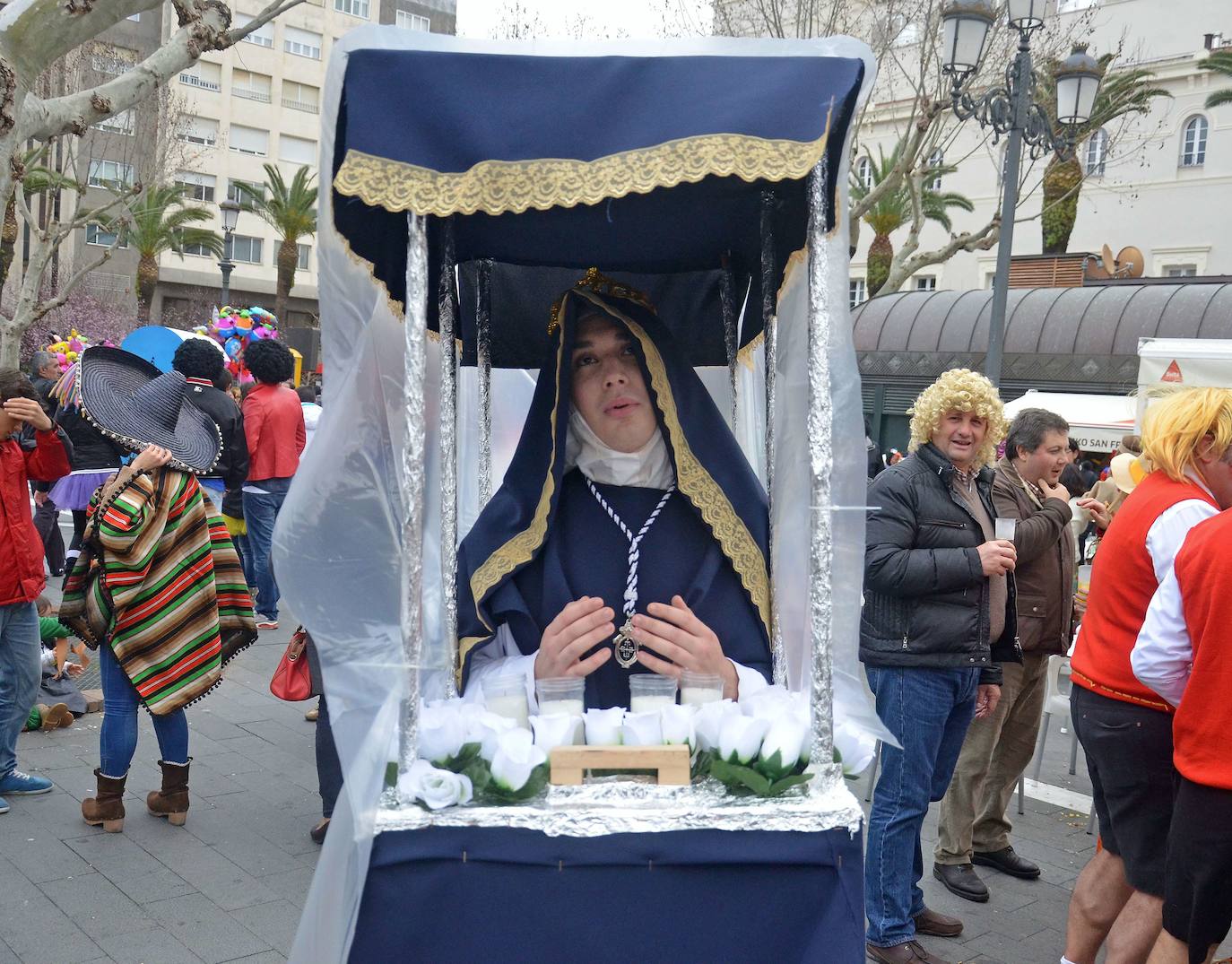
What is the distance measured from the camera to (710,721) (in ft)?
7.91

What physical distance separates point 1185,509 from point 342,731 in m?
2.32

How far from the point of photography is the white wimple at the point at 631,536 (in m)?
2.79

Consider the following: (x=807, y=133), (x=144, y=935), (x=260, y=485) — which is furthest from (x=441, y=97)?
(x=260, y=485)

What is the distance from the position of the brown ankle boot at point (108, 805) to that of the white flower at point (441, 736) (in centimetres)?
276

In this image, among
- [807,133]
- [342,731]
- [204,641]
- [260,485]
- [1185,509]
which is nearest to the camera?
[807,133]

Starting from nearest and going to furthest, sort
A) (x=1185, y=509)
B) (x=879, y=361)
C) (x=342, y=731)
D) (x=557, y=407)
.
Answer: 1. (x=342, y=731)
2. (x=557, y=407)
3. (x=1185, y=509)
4. (x=879, y=361)

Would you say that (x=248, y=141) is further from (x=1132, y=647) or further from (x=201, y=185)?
(x=1132, y=647)

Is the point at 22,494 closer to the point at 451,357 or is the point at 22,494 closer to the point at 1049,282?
the point at 451,357

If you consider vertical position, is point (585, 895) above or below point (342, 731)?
below

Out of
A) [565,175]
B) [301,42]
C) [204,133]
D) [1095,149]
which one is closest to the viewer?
[565,175]

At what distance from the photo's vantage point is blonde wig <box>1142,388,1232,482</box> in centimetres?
308

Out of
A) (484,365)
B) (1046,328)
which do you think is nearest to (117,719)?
(484,365)

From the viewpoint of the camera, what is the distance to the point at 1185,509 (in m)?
3.03

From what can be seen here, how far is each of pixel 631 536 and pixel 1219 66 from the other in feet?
84.5
